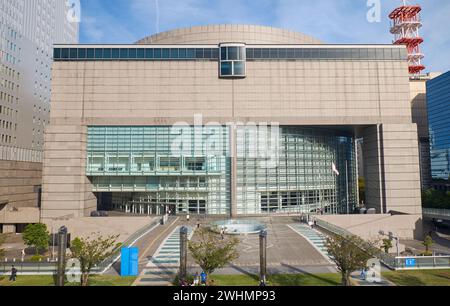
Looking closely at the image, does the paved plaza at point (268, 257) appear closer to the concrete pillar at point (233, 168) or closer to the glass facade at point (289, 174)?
the concrete pillar at point (233, 168)

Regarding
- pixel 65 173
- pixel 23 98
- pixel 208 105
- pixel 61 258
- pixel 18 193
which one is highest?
pixel 23 98

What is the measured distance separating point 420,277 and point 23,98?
9061 centimetres

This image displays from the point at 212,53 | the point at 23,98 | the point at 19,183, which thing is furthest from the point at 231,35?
the point at 23,98

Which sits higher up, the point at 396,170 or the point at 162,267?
the point at 396,170

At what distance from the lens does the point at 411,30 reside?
388 ft

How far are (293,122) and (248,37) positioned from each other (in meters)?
20.1

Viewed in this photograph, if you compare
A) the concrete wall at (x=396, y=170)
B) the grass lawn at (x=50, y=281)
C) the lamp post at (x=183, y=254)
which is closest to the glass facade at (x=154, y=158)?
the concrete wall at (x=396, y=170)

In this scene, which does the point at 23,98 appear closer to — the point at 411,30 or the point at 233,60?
the point at 233,60

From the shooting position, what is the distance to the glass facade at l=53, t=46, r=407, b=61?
5725cm

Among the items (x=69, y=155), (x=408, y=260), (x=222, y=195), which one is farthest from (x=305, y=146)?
(x=69, y=155)

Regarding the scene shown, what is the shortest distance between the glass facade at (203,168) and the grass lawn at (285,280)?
32345mm

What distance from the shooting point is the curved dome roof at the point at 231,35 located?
6297 cm

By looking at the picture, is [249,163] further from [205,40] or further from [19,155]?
[19,155]

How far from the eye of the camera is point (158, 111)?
56.9 metres
